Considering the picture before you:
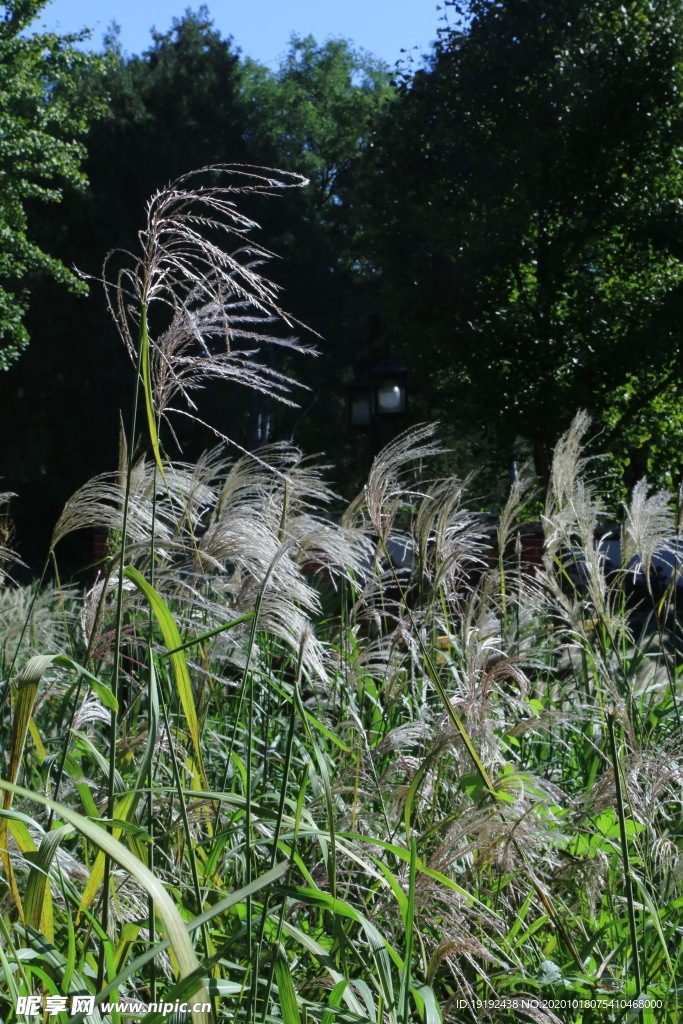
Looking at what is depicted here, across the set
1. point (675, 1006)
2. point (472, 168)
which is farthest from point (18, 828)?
point (472, 168)

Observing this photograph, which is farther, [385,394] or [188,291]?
[385,394]

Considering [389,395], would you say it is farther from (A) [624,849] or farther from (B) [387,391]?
(A) [624,849]

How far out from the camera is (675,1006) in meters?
1.79

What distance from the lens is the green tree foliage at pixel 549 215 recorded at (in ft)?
41.4

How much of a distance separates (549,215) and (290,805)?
12.7 meters

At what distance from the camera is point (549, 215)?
44.1 ft

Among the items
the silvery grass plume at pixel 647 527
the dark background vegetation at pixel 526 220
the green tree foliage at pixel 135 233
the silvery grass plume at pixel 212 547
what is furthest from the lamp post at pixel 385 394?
the green tree foliage at pixel 135 233

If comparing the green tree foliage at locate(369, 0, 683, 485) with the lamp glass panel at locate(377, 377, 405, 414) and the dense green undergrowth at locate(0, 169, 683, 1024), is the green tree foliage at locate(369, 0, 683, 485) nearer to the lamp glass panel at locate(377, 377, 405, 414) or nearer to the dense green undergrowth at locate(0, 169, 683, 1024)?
the lamp glass panel at locate(377, 377, 405, 414)

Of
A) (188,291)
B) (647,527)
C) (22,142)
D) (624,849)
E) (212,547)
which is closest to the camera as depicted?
(624,849)

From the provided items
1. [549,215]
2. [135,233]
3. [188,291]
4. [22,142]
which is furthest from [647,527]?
[135,233]

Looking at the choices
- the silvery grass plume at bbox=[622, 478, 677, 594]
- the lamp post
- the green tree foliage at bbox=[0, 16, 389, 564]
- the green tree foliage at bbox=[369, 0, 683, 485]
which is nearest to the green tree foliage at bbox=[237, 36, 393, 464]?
the green tree foliage at bbox=[0, 16, 389, 564]

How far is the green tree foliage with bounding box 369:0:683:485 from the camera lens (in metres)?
12.6

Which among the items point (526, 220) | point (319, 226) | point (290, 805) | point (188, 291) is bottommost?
point (290, 805)

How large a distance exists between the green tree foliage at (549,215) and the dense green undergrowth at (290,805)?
10657 mm
